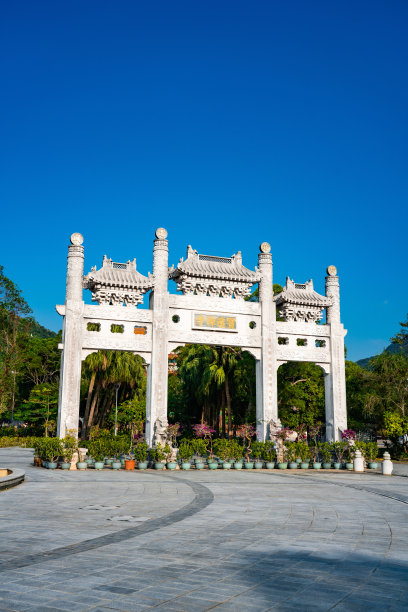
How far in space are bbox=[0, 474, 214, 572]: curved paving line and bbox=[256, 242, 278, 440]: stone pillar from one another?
9.79 meters

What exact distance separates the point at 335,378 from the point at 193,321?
608 cm

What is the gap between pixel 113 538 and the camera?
611 centimetres

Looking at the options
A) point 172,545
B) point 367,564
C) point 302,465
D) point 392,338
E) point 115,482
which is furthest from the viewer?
point 392,338

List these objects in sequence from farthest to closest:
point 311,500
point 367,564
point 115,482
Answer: point 115,482 < point 311,500 < point 367,564

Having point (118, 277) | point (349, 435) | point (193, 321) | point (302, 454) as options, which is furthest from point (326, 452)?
point (118, 277)

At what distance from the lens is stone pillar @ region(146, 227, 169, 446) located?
58.9 feet

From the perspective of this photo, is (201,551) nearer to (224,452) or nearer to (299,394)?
(224,452)

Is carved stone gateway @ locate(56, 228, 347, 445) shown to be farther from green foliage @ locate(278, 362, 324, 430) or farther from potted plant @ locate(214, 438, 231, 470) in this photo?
green foliage @ locate(278, 362, 324, 430)

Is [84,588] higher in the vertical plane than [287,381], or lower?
lower

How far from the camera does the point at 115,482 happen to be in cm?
1278

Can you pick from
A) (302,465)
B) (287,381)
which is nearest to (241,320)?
(302,465)

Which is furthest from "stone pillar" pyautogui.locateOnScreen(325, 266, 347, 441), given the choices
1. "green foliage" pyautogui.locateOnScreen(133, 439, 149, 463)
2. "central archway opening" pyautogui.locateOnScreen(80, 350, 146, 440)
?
"central archway opening" pyautogui.locateOnScreen(80, 350, 146, 440)

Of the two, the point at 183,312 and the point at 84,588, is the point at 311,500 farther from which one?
the point at 183,312

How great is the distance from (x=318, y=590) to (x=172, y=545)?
81.6 inches
